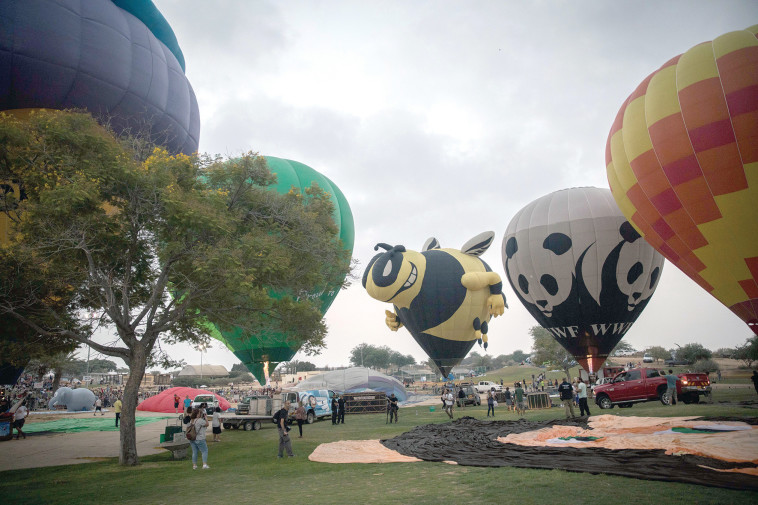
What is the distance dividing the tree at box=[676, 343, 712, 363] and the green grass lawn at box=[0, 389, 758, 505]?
62.3m

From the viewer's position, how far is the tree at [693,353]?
5831cm

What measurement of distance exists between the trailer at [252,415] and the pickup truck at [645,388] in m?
14.2

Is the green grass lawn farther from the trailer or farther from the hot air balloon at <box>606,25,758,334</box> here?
the hot air balloon at <box>606,25,758,334</box>

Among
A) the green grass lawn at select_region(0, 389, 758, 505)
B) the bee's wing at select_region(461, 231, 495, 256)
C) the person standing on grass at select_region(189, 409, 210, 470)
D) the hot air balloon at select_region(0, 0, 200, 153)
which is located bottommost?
the green grass lawn at select_region(0, 389, 758, 505)

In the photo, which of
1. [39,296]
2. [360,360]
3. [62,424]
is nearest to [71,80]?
[39,296]

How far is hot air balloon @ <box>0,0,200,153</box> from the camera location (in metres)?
13.2

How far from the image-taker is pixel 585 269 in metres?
23.2

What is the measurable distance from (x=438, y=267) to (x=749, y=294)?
575 inches

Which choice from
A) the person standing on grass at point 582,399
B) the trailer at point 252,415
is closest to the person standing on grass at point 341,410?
the trailer at point 252,415

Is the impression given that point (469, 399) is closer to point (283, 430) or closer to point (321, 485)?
point (283, 430)

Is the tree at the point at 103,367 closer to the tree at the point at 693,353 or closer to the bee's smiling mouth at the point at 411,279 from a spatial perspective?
the bee's smiling mouth at the point at 411,279

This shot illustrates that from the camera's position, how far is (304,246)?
44.3 ft

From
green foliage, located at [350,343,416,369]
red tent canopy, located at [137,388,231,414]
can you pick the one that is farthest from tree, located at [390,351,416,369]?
red tent canopy, located at [137,388,231,414]

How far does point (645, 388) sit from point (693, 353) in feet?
164
